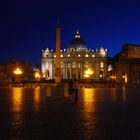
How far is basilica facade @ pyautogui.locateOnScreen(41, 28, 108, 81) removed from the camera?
488 feet

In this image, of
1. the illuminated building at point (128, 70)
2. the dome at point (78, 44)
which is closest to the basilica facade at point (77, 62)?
the dome at point (78, 44)

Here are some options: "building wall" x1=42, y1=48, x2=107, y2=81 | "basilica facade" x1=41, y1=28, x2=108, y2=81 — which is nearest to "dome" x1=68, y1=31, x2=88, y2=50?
"basilica facade" x1=41, y1=28, x2=108, y2=81

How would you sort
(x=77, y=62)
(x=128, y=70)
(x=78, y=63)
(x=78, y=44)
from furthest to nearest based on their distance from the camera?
(x=78, y=44) < (x=78, y=63) < (x=77, y=62) < (x=128, y=70)

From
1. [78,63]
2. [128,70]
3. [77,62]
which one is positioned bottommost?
[128,70]

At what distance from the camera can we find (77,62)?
152 m

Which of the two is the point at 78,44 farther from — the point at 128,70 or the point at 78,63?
the point at 128,70

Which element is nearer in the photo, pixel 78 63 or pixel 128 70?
pixel 128 70

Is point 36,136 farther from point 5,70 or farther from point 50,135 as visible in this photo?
point 5,70

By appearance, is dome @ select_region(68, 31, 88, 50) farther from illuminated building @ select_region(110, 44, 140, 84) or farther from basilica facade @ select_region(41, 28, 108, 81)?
illuminated building @ select_region(110, 44, 140, 84)

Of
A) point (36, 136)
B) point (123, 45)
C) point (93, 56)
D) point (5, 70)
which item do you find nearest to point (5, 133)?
point (36, 136)

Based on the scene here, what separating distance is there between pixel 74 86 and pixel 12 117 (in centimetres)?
1326

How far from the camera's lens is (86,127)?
34.1 ft

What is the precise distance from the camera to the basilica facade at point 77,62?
5851 inches

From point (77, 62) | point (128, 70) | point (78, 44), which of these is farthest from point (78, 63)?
point (128, 70)
